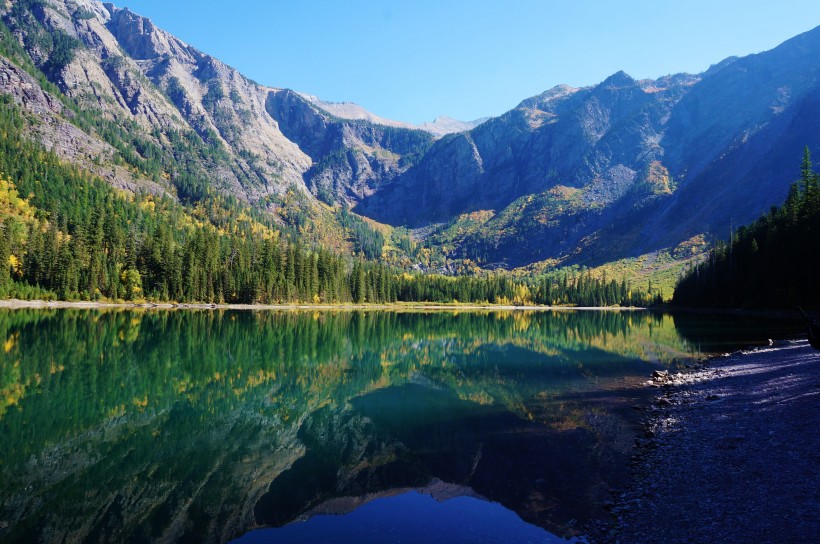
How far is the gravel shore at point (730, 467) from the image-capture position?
38.9 ft

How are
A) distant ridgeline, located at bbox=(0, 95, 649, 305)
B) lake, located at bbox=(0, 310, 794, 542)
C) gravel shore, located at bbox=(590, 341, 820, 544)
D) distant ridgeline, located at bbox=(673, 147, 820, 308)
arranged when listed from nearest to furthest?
gravel shore, located at bbox=(590, 341, 820, 544) < lake, located at bbox=(0, 310, 794, 542) < distant ridgeline, located at bbox=(673, 147, 820, 308) < distant ridgeline, located at bbox=(0, 95, 649, 305)

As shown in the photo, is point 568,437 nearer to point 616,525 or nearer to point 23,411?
point 616,525

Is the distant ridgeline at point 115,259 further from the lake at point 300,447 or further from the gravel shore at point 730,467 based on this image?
the gravel shore at point 730,467

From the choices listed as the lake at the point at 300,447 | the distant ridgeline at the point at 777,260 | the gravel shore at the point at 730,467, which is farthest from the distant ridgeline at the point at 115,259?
the gravel shore at the point at 730,467

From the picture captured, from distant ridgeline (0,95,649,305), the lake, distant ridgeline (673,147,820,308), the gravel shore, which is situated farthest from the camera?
distant ridgeline (0,95,649,305)

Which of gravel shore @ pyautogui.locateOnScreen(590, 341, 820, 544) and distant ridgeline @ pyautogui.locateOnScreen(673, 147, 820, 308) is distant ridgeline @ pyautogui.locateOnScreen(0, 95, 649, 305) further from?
gravel shore @ pyautogui.locateOnScreen(590, 341, 820, 544)

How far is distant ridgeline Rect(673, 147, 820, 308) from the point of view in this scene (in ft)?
248

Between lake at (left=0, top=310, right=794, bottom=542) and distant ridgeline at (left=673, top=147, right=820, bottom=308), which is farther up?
distant ridgeline at (left=673, top=147, right=820, bottom=308)

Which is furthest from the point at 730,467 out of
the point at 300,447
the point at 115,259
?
the point at 115,259

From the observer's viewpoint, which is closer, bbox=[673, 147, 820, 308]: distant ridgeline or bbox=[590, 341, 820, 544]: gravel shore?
bbox=[590, 341, 820, 544]: gravel shore

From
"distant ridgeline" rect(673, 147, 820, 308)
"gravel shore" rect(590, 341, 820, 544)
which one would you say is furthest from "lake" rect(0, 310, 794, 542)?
"distant ridgeline" rect(673, 147, 820, 308)

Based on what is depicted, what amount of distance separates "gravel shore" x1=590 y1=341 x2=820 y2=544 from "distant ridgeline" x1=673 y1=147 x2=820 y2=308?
3515 cm

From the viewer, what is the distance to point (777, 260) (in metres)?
87.6

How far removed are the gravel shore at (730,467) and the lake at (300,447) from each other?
141cm
